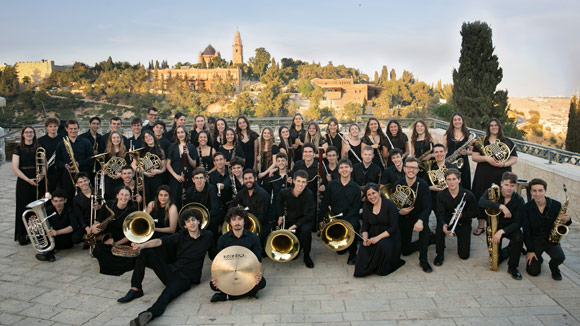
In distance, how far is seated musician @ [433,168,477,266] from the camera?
4.43 m

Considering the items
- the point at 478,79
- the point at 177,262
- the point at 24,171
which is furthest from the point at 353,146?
the point at 478,79

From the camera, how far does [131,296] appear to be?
3711 mm

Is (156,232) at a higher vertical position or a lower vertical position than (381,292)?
higher

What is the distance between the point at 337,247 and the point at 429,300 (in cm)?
107

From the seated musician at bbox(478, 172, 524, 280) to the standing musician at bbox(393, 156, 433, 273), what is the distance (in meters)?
0.55

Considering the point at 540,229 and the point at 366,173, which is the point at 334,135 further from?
the point at 540,229

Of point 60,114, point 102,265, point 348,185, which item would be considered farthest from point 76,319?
point 60,114

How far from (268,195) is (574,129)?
1423 cm

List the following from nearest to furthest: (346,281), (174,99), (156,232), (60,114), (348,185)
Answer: (346,281) → (156,232) → (348,185) → (60,114) → (174,99)

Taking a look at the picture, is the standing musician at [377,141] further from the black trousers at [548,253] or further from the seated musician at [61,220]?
the seated musician at [61,220]

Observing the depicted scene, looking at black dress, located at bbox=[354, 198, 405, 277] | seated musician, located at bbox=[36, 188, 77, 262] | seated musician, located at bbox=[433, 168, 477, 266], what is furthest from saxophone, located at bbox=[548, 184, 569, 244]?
seated musician, located at bbox=[36, 188, 77, 262]

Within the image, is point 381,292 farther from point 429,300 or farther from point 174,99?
point 174,99

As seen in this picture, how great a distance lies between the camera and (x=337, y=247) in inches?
173

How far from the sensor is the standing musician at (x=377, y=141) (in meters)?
5.77
